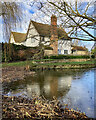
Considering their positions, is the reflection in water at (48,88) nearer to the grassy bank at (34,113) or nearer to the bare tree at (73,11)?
the grassy bank at (34,113)

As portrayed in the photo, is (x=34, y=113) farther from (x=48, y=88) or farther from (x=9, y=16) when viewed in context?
(x=48, y=88)

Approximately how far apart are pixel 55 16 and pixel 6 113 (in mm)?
2143

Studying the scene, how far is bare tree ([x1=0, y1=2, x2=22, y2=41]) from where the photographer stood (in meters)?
2.51

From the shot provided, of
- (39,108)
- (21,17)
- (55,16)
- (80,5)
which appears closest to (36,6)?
(55,16)

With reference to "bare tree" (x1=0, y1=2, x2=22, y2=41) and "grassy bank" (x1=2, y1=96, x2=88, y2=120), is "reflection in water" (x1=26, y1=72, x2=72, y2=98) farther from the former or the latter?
"bare tree" (x1=0, y1=2, x2=22, y2=41)

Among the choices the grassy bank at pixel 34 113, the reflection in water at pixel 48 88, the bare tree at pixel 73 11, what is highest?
the bare tree at pixel 73 11

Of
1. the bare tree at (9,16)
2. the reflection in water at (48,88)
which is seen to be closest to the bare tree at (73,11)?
the bare tree at (9,16)

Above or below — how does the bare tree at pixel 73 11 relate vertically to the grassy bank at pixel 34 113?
above

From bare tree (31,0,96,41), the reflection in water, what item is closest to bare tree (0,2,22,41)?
bare tree (31,0,96,41)

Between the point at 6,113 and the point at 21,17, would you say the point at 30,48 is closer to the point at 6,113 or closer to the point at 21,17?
the point at 21,17

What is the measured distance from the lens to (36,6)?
2.22 meters

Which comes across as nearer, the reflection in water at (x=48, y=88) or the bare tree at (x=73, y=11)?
the bare tree at (x=73, y=11)

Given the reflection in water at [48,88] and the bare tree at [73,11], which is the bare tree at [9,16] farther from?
the reflection in water at [48,88]

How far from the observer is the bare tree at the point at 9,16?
8.22 ft
